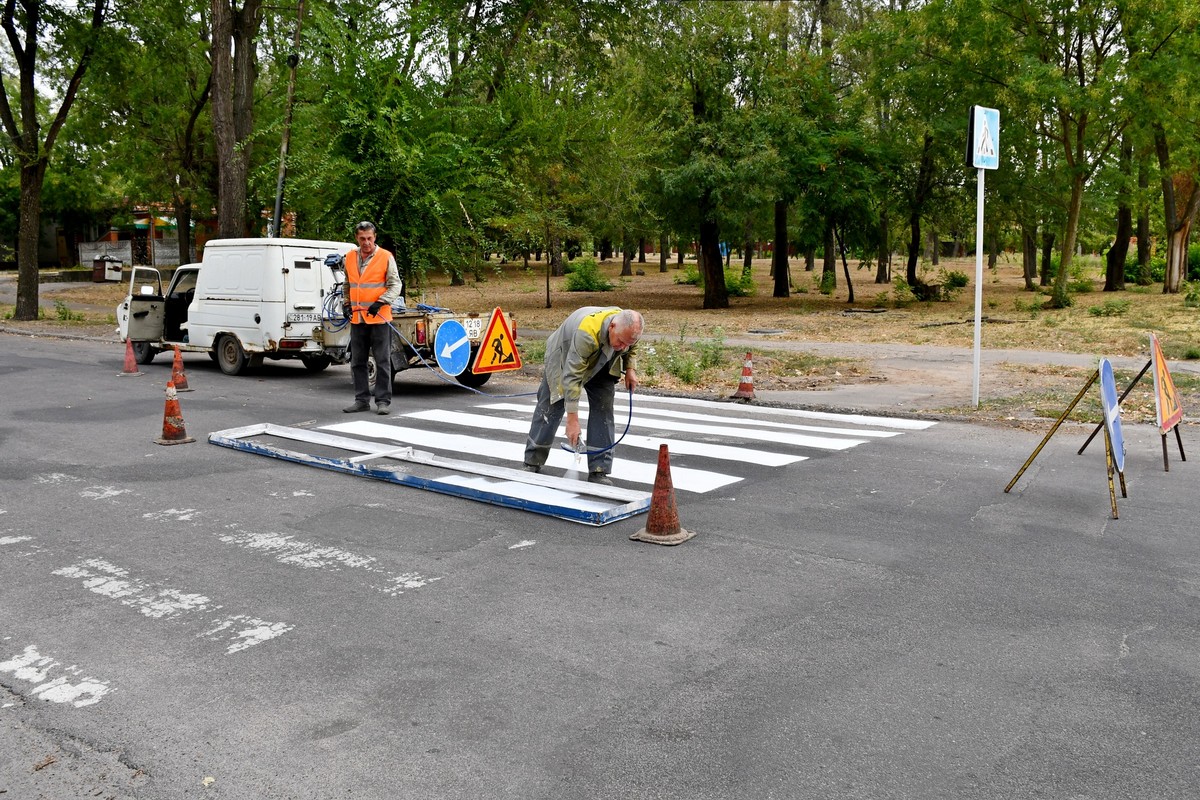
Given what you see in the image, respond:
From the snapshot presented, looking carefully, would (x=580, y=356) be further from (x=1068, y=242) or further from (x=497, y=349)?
(x=1068, y=242)

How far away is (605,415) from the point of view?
8172mm

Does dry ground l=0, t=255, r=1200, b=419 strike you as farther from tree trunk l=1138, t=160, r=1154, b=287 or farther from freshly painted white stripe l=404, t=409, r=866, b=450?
freshly painted white stripe l=404, t=409, r=866, b=450

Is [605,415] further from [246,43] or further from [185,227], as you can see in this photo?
[185,227]

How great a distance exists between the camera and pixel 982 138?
1199 cm

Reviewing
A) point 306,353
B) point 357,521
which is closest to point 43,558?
point 357,521

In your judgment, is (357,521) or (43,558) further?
(357,521)

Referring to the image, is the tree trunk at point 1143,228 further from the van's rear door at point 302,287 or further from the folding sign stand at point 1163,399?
the van's rear door at point 302,287

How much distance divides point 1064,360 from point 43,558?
1541cm

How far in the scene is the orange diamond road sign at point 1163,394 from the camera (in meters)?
8.23

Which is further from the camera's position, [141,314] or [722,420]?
[141,314]

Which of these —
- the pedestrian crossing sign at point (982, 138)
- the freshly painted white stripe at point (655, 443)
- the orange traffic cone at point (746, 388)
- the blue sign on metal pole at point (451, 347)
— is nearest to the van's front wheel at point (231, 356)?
the blue sign on metal pole at point (451, 347)

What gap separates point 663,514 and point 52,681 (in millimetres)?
3591

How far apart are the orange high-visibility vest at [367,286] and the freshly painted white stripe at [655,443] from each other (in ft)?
3.99

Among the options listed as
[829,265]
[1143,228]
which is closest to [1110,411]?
[829,265]
